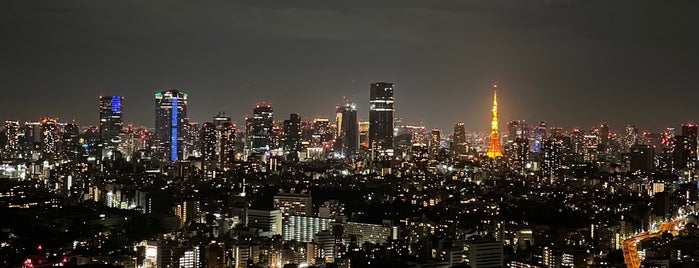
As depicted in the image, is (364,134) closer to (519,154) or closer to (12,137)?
(519,154)

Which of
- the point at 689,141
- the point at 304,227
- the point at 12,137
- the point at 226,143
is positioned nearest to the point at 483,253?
the point at 304,227

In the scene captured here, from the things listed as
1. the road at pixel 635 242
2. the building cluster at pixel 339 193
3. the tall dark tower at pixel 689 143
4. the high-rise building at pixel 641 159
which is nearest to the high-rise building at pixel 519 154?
the building cluster at pixel 339 193

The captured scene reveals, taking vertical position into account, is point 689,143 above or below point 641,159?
above

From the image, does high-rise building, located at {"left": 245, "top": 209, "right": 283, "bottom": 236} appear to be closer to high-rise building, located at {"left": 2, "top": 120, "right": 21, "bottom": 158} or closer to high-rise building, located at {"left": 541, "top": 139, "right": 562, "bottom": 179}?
high-rise building, located at {"left": 541, "top": 139, "right": 562, "bottom": 179}

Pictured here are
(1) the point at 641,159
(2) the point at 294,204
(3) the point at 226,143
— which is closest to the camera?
(2) the point at 294,204

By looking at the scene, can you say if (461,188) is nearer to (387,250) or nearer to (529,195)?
(529,195)

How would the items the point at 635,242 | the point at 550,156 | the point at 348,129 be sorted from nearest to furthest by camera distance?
the point at 635,242
the point at 550,156
the point at 348,129
